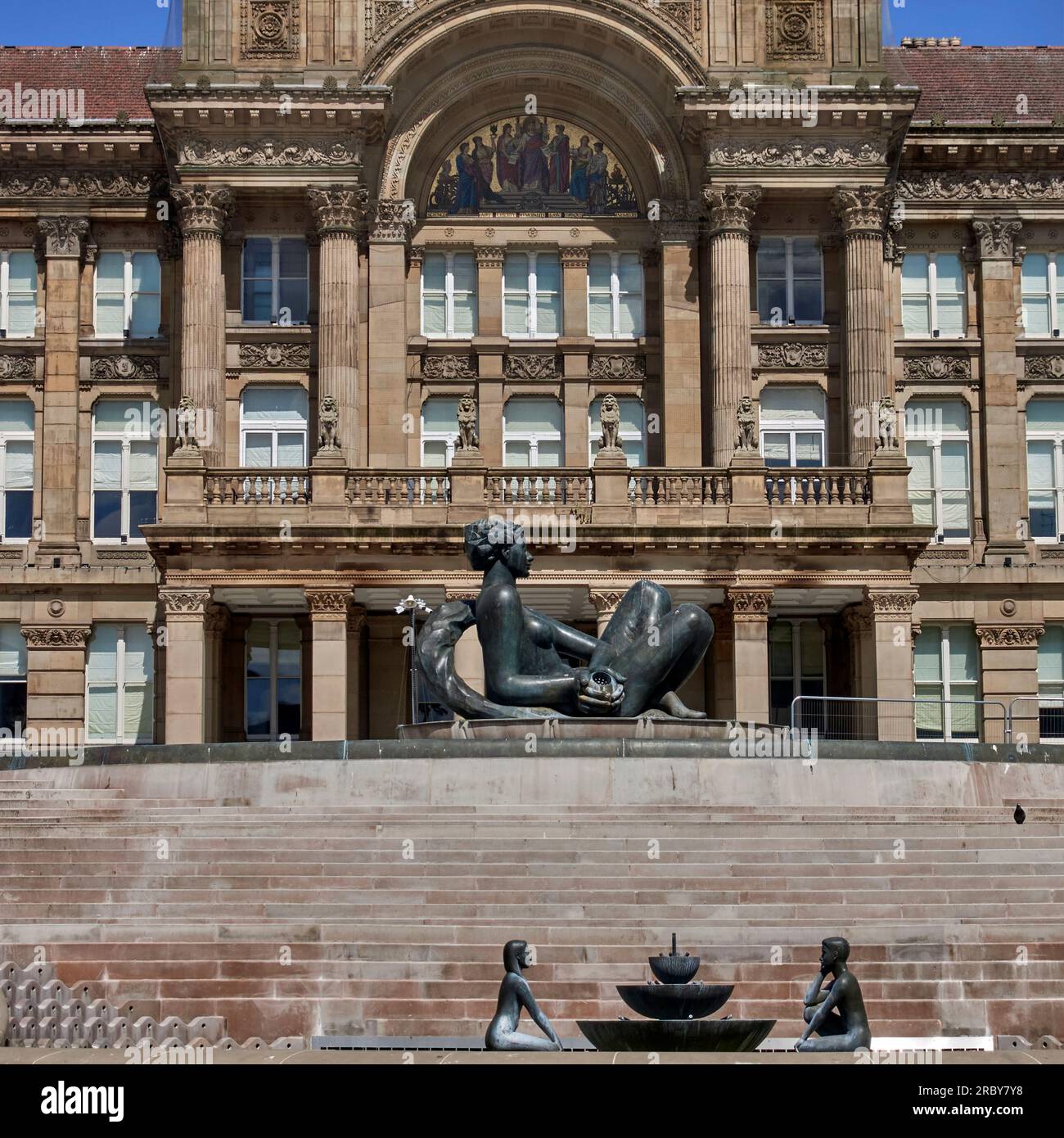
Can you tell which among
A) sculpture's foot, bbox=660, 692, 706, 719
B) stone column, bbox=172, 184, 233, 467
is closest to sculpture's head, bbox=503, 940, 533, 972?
sculpture's foot, bbox=660, 692, 706, 719

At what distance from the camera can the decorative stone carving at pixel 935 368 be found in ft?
160

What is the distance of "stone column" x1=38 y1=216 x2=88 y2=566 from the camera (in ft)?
155

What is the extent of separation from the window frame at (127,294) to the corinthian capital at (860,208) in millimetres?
15628

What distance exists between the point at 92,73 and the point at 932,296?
21957 millimetres

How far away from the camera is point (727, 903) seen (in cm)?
2269

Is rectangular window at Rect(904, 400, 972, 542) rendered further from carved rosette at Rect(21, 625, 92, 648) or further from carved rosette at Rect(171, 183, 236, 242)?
carved rosette at Rect(21, 625, 92, 648)

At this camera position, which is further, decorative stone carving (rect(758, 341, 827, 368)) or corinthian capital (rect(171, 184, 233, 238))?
decorative stone carving (rect(758, 341, 827, 368))

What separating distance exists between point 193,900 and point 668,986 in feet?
26.2

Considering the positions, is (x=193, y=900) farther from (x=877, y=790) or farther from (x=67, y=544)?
(x=67, y=544)

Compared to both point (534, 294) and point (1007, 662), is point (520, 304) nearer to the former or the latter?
point (534, 294)

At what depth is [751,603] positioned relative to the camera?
133 feet

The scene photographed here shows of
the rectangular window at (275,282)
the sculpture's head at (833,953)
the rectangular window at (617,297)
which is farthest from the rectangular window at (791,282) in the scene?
the sculpture's head at (833,953)

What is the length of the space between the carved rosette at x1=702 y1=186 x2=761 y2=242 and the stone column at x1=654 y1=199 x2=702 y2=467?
1298 millimetres
